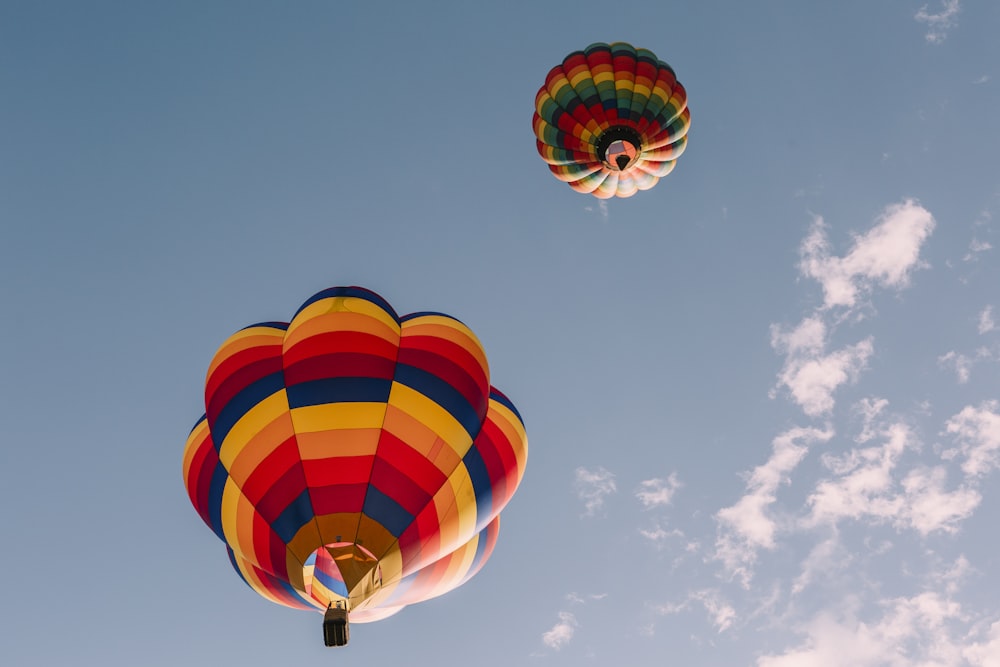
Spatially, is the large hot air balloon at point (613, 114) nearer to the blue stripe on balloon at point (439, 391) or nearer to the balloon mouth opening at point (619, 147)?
the balloon mouth opening at point (619, 147)

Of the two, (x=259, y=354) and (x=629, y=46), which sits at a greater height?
(x=629, y=46)

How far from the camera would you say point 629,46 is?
1712cm

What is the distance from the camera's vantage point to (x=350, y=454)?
8320 millimetres

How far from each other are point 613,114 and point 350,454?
36.0 feet

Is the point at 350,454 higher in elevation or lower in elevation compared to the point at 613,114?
lower

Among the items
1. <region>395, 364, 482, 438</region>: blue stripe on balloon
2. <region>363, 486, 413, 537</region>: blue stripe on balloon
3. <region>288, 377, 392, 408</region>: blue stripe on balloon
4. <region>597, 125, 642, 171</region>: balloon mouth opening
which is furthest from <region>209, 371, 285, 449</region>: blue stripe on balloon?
<region>597, 125, 642, 171</region>: balloon mouth opening

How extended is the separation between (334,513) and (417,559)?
Result: 112 centimetres

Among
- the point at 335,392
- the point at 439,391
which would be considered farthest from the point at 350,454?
the point at 439,391

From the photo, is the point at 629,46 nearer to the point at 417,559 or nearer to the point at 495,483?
the point at 495,483

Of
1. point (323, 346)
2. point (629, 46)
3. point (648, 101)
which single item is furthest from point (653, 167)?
point (323, 346)

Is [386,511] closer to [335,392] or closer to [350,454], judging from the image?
[350,454]

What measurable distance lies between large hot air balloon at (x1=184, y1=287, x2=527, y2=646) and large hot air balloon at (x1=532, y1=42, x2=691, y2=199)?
879 cm

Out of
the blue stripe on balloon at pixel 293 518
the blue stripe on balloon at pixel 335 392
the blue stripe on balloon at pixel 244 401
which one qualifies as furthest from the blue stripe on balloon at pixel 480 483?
the blue stripe on balloon at pixel 244 401

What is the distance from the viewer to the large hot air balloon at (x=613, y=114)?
54.0 feet
